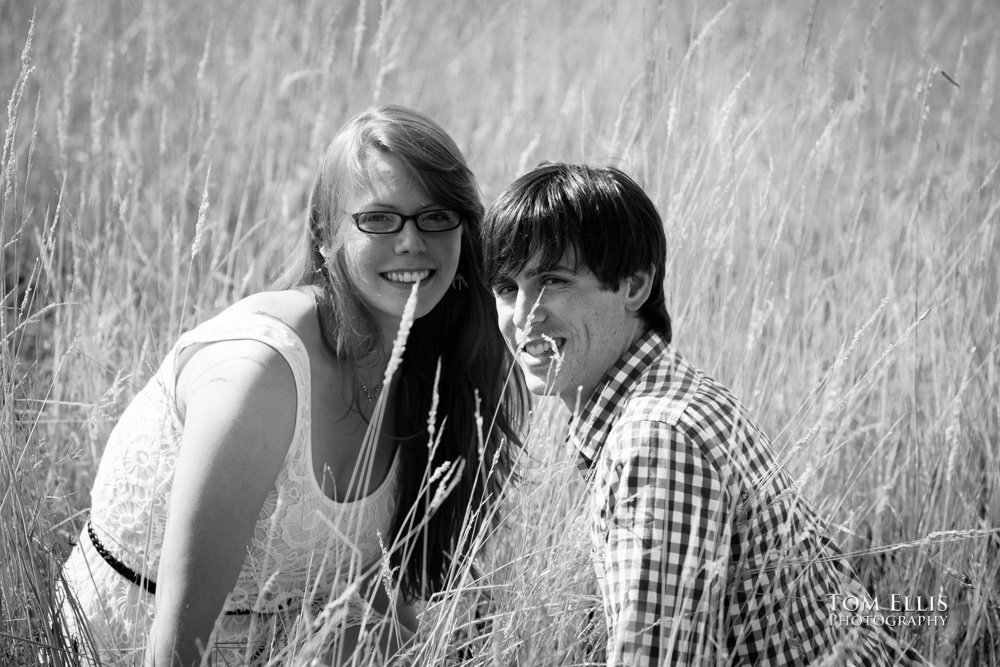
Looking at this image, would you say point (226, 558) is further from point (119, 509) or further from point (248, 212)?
point (248, 212)

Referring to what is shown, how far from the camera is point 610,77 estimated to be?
4.26m

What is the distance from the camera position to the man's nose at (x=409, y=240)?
204 cm

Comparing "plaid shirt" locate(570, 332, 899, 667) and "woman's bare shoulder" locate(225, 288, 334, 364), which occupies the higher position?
"woman's bare shoulder" locate(225, 288, 334, 364)

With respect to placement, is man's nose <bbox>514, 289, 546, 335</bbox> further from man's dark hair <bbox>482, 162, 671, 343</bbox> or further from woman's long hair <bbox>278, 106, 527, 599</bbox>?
woman's long hair <bbox>278, 106, 527, 599</bbox>

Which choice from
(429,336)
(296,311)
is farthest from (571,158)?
(296,311)

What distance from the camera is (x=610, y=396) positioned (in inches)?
66.3

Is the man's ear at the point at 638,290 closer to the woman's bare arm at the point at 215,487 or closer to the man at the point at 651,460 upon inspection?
the man at the point at 651,460

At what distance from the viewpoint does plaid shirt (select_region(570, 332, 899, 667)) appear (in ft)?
4.54

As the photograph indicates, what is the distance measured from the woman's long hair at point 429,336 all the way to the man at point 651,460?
36 cm

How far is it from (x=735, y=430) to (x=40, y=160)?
139 inches

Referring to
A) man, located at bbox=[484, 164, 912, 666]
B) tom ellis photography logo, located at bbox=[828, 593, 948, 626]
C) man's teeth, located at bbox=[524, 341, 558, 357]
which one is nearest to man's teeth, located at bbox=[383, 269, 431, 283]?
man, located at bbox=[484, 164, 912, 666]

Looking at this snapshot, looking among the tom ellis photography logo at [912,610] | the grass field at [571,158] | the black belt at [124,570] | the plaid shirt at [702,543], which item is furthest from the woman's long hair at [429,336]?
the tom ellis photography logo at [912,610]

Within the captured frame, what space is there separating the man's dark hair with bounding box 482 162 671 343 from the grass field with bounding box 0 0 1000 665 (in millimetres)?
333

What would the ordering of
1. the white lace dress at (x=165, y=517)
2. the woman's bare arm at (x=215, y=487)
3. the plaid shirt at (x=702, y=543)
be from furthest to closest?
the white lace dress at (x=165, y=517), the woman's bare arm at (x=215, y=487), the plaid shirt at (x=702, y=543)
